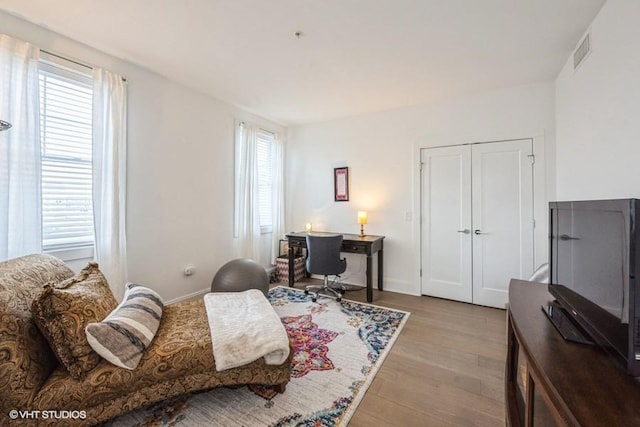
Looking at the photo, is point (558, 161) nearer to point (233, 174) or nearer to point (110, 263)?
point (233, 174)

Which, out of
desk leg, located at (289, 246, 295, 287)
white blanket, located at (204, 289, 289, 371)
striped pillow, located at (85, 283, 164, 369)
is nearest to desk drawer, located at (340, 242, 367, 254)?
desk leg, located at (289, 246, 295, 287)

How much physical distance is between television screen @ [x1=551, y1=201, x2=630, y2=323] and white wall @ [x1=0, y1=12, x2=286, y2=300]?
3373 millimetres

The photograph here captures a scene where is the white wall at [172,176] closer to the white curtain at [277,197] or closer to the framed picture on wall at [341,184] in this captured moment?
the white curtain at [277,197]

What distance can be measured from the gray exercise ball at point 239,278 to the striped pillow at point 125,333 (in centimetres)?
110

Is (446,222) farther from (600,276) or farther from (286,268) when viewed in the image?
(600,276)

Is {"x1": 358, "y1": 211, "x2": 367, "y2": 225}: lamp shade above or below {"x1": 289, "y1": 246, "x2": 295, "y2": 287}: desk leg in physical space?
above

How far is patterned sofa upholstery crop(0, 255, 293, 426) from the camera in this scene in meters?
1.19

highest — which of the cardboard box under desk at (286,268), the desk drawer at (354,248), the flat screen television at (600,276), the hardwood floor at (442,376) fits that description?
the flat screen television at (600,276)

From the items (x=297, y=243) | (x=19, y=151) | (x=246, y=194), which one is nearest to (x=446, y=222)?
(x=297, y=243)

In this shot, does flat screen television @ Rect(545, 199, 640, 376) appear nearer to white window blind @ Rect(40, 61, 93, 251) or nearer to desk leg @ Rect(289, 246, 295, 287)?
desk leg @ Rect(289, 246, 295, 287)

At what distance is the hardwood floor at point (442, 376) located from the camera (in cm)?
161

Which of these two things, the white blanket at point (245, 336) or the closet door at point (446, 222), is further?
the closet door at point (446, 222)

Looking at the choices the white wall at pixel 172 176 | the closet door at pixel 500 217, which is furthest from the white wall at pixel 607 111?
the white wall at pixel 172 176

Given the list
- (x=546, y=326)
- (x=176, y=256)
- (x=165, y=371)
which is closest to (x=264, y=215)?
(x=176, y=256)
